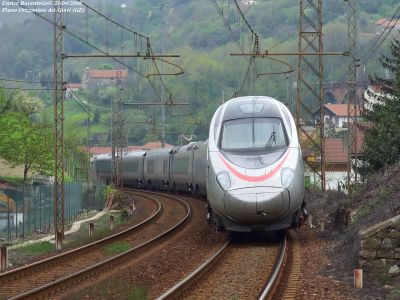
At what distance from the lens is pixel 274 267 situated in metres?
15.4

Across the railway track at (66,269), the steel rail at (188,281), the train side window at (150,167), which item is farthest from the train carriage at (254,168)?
the train side window at (150,167)

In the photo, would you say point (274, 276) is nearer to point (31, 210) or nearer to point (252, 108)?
point (252, 108)

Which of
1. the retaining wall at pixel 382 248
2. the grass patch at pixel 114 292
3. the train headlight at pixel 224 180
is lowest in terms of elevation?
the grass patch at pixel 114 292

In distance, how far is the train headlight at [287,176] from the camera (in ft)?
59.5

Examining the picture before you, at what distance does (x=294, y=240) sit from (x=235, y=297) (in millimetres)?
8237

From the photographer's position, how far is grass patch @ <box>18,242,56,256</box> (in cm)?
2291

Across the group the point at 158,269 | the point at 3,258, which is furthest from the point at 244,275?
the point at 3,258

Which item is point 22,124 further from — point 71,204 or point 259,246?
point 259,246

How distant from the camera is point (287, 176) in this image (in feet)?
59.8

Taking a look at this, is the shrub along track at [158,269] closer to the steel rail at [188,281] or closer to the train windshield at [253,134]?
the steel rail at [188,281]

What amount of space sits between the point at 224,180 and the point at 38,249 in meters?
7.54

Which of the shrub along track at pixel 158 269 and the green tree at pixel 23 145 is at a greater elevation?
Result: the green tree at pixel 23 145

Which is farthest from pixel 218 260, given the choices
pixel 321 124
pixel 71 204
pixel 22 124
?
pixel 22 124

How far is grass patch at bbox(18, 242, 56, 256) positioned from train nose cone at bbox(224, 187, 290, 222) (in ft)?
22.7
